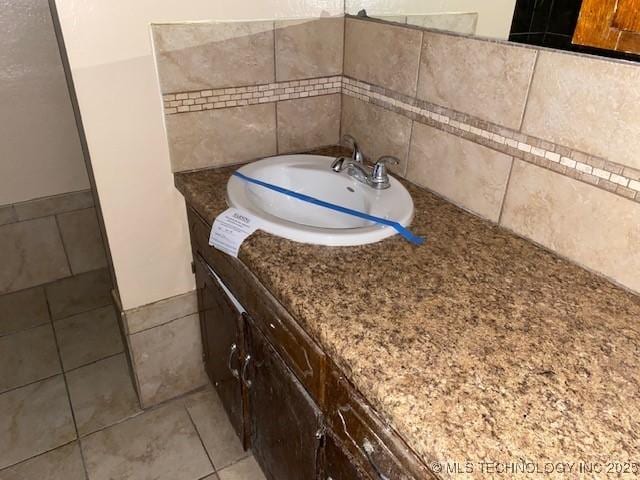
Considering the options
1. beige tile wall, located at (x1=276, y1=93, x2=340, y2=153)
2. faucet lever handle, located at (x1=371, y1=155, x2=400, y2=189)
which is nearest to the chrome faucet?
faucet lever handle, located at (x1=371, y1=155, x2=400, y2=189)

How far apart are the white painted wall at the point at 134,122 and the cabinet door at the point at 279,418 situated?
474 mm

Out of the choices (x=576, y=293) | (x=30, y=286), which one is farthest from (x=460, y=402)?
(x=30, y=286)

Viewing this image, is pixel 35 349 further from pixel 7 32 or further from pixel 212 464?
pixel 7 32

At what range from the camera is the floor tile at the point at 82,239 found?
2332mm

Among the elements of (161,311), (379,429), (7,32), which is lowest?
(161,311)

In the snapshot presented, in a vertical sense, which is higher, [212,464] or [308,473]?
[308,473]

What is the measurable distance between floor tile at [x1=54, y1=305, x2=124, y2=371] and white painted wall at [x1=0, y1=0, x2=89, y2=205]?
1.89 feet

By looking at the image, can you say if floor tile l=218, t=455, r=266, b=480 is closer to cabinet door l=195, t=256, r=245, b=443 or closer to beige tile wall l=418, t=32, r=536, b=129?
cabinet door l=195, t=256, r=245, b=443

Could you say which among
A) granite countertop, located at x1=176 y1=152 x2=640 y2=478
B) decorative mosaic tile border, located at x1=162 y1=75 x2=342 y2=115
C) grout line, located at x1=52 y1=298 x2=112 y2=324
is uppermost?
decorative mosaic tile border, located at x1=162 y1=75 x2=342 y2=115

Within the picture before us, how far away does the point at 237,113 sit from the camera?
1.48 meters

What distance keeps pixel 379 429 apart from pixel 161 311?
1.05 meters

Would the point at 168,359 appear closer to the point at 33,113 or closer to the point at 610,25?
the point at 33,113

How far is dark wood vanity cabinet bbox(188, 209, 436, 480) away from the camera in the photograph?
831 mm

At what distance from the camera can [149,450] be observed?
166 centimetres
